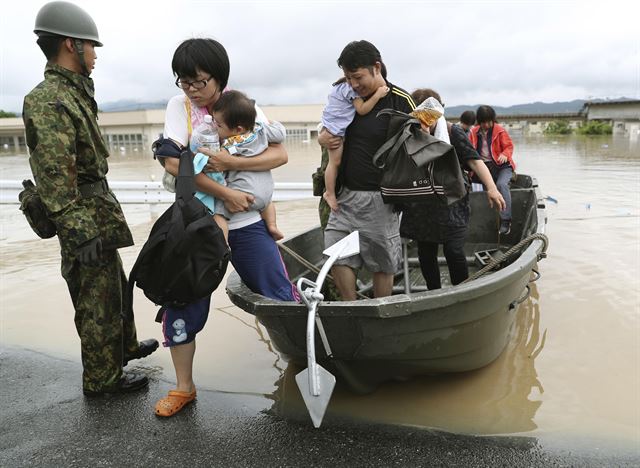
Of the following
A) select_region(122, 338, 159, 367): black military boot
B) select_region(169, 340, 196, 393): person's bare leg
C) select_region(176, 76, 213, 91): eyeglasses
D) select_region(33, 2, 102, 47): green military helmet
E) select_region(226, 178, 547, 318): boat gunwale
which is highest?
select_region(33, 2, 102, 47): green military helmet

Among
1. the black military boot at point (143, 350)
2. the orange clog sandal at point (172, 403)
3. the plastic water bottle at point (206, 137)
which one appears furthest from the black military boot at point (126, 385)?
the plastic water bottle at point (206, 137)

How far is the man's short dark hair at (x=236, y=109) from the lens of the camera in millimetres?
2912

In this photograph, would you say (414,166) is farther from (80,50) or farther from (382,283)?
(80,50)

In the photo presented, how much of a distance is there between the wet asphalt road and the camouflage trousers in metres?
0.20

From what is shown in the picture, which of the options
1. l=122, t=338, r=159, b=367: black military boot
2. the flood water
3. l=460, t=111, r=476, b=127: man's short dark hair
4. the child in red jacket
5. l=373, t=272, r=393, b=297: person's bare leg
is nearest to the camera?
the flood water

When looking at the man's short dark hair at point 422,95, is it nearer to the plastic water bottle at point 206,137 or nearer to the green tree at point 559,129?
the plastic water bottle at point 206,137

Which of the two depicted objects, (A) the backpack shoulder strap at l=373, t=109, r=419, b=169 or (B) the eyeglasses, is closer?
(B) the eyeglasses

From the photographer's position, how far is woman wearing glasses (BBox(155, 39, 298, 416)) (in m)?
2.86

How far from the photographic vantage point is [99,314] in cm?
338

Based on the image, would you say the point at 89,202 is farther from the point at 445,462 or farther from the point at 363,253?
the point at 445,462

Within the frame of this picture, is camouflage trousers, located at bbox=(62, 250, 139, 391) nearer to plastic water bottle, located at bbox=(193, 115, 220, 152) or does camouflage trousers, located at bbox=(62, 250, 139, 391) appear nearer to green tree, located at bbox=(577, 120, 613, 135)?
plastic water bottle, located at bbox=(193, 115, 220, 152)

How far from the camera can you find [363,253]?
3625 mm

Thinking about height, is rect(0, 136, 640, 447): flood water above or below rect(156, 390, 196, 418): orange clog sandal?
below

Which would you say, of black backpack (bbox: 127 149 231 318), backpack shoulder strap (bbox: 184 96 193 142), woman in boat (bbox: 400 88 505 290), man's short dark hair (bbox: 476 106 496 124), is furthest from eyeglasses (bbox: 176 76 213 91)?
man's short dark hair (bbox: 476 106 496 124)
